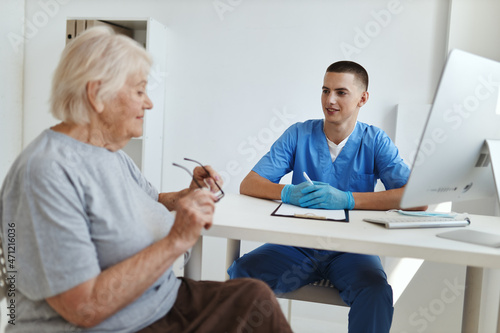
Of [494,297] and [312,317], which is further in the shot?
[312,317]

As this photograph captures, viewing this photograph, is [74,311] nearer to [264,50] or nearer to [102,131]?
[102,131]

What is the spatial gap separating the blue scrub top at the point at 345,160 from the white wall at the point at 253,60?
570 mm

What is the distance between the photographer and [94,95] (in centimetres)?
100

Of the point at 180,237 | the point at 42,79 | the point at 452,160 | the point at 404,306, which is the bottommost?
the point at 404,306

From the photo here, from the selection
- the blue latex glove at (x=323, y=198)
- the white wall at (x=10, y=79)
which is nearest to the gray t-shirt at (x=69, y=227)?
the blue latex glove at (x=323, y=198)

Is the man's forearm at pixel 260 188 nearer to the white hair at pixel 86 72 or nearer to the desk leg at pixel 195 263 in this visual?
the desk leg at pixel 195 263

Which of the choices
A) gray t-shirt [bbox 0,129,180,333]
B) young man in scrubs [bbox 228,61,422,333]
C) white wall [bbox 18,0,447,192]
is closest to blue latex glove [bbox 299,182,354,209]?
young man in scrubs [bbox 228,61,422,333]

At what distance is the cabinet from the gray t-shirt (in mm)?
1585

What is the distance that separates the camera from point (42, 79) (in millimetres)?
2941

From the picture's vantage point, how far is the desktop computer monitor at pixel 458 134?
3.60ft

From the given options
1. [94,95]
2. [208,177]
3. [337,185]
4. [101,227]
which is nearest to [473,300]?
[337,185]

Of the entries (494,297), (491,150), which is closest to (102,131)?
(491,150)

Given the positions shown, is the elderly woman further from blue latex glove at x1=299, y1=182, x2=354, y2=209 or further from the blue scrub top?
the blue scrub top

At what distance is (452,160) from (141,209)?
2.58ft
